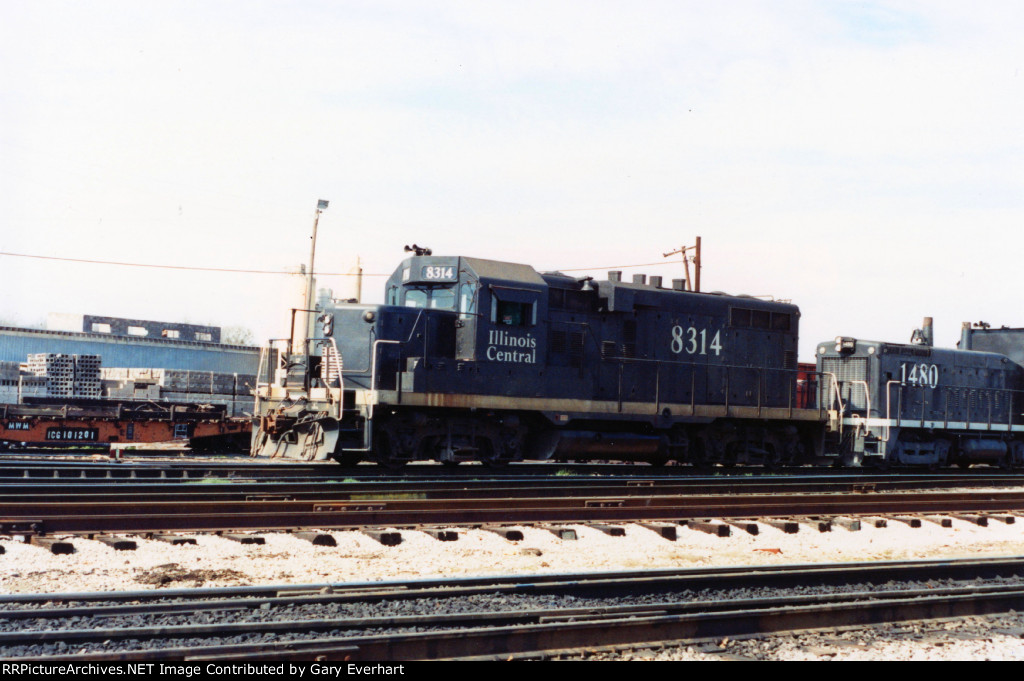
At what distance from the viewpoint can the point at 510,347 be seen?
1577 centimetres

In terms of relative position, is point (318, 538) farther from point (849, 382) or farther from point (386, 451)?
point (849, 382)

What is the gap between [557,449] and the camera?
16.1 m

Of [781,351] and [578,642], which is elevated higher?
[781,351]

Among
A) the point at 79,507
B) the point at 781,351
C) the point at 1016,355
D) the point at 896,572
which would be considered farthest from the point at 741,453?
the point at 79,507

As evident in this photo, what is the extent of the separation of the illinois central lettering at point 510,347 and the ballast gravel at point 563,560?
18.3 ft

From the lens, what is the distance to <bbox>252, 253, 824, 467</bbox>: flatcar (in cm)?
1492

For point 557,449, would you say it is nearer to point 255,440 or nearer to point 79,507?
point 255,440

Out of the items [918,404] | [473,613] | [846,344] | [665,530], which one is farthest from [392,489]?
[918,404]

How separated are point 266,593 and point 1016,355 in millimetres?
21573

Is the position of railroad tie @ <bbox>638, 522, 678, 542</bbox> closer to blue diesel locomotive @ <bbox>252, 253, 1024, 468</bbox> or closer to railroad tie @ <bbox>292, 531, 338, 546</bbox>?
railroad tie @ <bbox>292, 531, 338, 546</bbox>

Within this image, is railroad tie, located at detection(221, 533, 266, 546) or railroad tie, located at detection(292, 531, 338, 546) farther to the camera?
railroad tie, located at detection(292, 531, 338, 546)

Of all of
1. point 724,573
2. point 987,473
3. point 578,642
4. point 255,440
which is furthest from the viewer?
point 987,473

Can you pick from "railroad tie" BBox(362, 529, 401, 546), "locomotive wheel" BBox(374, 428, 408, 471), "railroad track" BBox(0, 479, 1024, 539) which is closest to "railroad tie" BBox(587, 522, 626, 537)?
"railroad track" BBox(0, 479, 1024, 539)

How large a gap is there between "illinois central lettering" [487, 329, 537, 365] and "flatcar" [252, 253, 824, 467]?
0.02m
